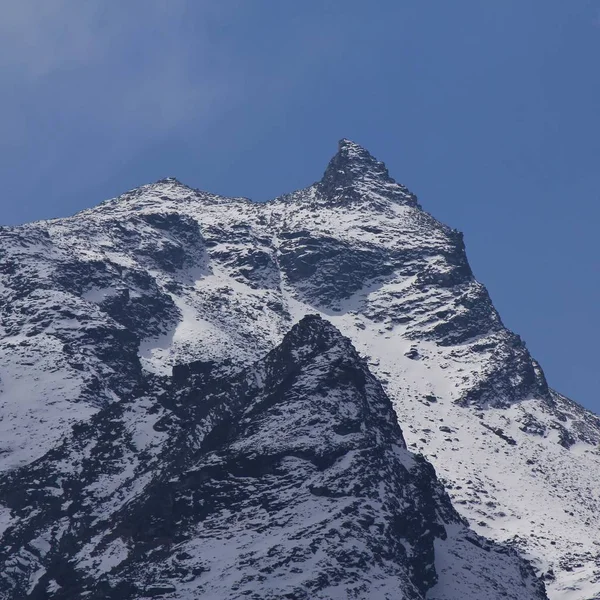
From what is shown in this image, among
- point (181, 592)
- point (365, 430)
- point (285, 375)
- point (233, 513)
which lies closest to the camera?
point (181, 592)

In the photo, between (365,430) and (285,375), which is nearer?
(365,430)

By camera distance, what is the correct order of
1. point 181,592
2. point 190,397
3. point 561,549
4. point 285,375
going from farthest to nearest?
point 561,549
point 190,397
point 285,375
point 181,592

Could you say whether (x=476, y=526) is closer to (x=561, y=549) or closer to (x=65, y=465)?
(x=561, y=549)

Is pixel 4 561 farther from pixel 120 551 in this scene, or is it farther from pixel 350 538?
pixel 350 538

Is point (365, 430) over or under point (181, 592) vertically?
over

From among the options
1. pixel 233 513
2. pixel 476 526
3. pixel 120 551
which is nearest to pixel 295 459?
pixel 233 513

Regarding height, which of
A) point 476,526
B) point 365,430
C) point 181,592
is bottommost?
point 181,592

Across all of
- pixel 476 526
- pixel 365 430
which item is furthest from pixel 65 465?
pixel 476 526
